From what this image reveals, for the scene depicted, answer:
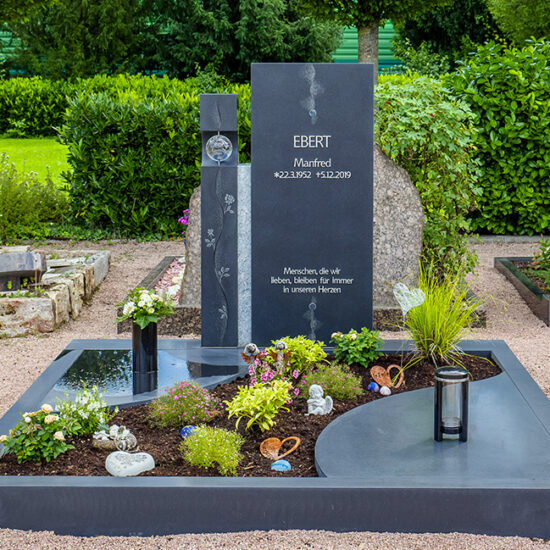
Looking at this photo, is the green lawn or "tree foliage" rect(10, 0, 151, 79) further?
"tree foliage" rect(10, 0, 151, 79)

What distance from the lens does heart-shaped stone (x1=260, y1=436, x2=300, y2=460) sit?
354 centimetres

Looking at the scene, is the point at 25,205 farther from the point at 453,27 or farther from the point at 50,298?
the point at 453,27

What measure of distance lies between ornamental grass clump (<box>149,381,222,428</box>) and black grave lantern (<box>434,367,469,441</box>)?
41.9 inches

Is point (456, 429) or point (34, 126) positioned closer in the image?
point (456, 429)

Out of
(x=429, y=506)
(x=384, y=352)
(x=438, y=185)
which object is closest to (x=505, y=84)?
(x=438, y=185)

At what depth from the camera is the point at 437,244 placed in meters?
6.54

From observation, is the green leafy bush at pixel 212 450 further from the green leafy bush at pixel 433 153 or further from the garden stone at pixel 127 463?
the green leafy bush at pixel 433 153

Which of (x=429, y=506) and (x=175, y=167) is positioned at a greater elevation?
(x=175, y=167)

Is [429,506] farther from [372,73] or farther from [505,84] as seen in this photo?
[505,84]

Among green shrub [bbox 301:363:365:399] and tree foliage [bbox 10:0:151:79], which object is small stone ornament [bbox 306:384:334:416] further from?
tree foliage [bbox 10:0:151:79]

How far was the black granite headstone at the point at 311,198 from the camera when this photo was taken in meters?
5.08

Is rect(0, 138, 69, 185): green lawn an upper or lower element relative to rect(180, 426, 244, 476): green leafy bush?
upper

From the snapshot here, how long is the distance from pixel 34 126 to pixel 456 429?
15885 mm

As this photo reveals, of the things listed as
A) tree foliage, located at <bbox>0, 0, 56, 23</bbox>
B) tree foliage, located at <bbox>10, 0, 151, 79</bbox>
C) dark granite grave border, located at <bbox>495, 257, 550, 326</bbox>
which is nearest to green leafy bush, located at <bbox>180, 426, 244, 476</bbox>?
dark granite grave border, located at <bbox>495, 257, 550, 326</bbox>
